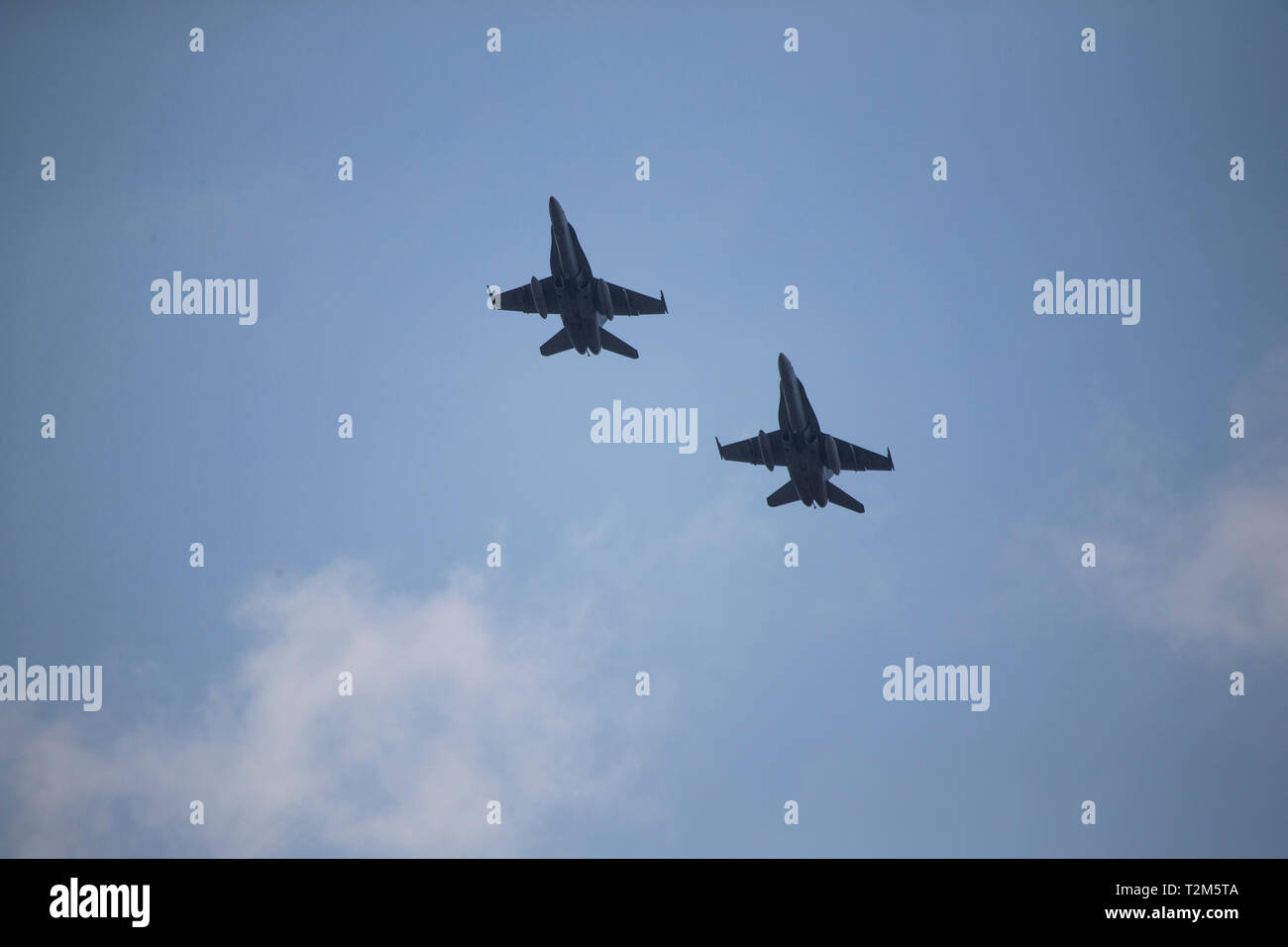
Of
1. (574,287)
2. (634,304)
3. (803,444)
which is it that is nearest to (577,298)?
(574,287)

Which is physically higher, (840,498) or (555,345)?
(555,345)

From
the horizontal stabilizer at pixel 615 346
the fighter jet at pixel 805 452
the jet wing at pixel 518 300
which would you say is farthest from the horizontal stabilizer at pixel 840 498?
the jet wing at pixel 518 300

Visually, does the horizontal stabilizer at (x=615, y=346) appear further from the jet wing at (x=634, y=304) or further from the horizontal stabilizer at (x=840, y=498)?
the horizontal stabilizer at (x=840, y=498)

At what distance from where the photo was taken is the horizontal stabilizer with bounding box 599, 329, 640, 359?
2500 inches

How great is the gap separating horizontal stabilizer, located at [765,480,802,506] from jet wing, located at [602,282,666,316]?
1161cm

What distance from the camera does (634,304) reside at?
6312 centimetres

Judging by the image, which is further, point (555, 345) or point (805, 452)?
point (555, 345)

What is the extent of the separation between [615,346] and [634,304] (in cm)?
258

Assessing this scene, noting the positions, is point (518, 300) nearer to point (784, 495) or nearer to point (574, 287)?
point (574, 287)

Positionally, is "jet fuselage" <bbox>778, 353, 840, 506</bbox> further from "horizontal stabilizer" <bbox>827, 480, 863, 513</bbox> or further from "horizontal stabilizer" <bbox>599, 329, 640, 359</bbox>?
"horizontal stabilizer" <bbox>599, 329, 640, 359</bbox>

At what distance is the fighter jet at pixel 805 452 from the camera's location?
57375 millimetres
